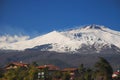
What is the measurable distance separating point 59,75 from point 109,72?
27.0 m

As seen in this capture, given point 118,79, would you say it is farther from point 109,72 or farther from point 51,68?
point 51,68

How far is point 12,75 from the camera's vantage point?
97.0 meters

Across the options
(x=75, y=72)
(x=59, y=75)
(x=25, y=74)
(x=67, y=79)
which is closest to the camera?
(x=25, y=74)

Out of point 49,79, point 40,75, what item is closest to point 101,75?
point 49,79

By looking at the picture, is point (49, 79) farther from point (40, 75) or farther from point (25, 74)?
point (40, 75)

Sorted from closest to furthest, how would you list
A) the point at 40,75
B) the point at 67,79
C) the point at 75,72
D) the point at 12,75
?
the point at 40,75 → the point at 12,75 → the point at 67,79 → the point at 75,72

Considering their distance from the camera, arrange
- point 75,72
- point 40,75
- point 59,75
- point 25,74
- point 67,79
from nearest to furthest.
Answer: point 40,75
point 25,74
point 67,79
point 59,75
point 75,72

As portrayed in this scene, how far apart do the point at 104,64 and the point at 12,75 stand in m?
22.7

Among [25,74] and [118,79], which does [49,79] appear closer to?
[25,74]

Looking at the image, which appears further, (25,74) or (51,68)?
(51,68)

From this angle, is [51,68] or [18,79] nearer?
[18,79]

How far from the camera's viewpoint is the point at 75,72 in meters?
182

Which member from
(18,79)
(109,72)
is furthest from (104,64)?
(18,79)

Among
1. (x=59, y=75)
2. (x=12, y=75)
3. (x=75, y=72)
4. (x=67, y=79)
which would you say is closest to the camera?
(x=12, y=75)
